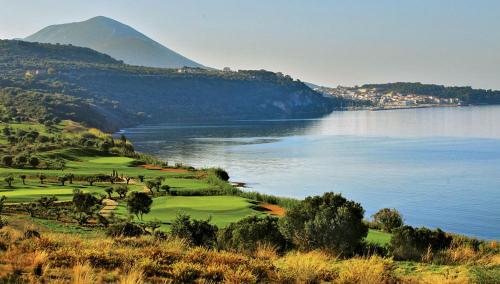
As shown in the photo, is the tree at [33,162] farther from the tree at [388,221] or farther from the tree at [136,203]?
the tree at [388,221]

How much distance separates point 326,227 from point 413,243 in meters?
3.38

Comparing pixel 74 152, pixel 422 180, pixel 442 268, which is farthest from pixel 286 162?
pixel 442 268

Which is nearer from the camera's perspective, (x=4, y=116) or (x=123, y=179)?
(x=123, y=179)

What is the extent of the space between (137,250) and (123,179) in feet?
141

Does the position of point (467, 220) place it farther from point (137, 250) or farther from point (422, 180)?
point (137, 250)

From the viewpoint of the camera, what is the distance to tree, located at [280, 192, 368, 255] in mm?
16547

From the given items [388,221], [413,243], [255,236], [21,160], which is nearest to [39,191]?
[21,160]

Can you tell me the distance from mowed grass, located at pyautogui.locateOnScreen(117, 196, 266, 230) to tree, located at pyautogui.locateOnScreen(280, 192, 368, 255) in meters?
10.7

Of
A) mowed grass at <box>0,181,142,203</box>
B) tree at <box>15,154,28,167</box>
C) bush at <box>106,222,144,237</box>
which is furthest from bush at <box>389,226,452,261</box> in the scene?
tree at <box>15,154,28,167</box>

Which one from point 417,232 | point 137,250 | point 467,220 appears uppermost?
point 137,250

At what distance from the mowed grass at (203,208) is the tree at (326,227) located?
10.7 m

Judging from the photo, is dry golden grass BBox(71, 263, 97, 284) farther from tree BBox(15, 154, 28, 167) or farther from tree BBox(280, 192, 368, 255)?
tree BBox(15, 154, 28, 167)

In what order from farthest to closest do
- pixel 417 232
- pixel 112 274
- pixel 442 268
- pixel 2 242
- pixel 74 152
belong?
pixel 74 152
pixel 417 232
pixel 442 268
pixel 2 242
pixel 112 274

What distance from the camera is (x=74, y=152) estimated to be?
7194 centimetres
